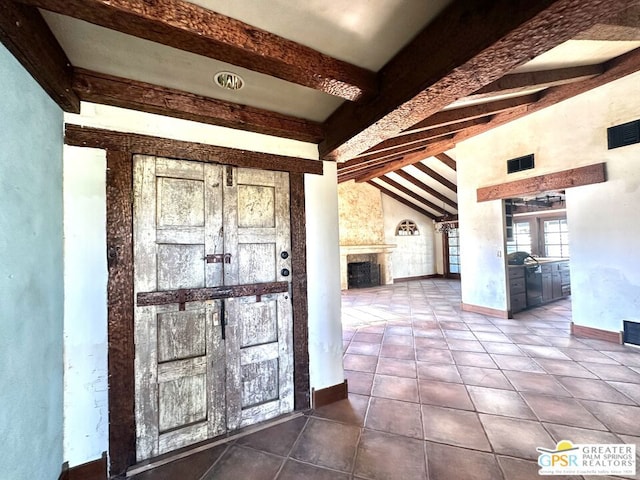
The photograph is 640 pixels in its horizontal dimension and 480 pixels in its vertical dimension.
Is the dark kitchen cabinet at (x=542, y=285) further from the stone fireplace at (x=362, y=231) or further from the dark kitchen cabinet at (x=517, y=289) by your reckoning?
the stone fireplace at (x=362, y=231)

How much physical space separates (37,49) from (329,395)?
2.68 m

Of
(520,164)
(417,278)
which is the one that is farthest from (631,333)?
(417,278)

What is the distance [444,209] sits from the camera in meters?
9.25

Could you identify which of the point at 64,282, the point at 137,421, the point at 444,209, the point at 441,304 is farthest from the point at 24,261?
the point at 444,209

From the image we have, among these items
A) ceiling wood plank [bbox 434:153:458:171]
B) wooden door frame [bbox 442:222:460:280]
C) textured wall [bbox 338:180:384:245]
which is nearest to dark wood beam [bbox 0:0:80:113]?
ceiling wood plank [bbox 434:153:458:171]

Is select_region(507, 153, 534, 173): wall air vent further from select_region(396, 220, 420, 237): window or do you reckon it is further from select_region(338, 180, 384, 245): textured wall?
select_region(396, 220, 420, 237): window

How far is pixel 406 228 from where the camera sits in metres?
9.78

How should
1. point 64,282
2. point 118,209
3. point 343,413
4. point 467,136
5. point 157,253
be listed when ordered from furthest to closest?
1. point 467,136
2. point 343,413
3. point 157,253
4. point 118,209
5. point 64,282

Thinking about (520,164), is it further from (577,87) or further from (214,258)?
(214,258)

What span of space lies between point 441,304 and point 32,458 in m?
5.91

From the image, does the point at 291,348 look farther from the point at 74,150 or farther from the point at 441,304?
the point at 441,304

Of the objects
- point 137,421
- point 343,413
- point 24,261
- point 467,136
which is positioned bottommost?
point 343,413

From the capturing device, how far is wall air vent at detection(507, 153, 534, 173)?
4051mm

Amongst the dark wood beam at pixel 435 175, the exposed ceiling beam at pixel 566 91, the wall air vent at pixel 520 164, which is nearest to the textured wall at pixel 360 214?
the dark wood beam at pixel 435 175
